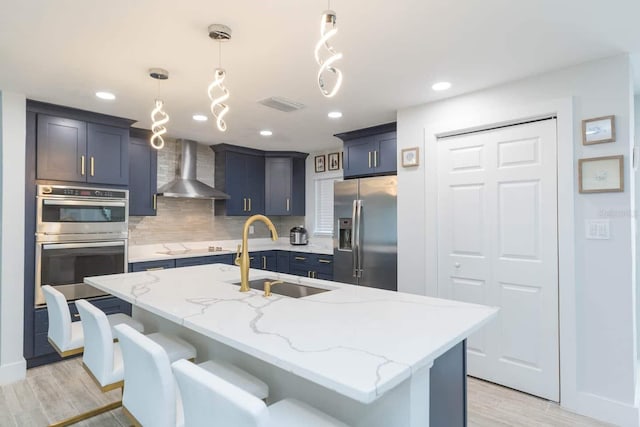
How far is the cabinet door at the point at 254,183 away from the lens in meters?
5.36

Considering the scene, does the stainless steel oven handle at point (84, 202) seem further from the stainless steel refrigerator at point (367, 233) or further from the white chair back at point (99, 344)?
the stainless steel refrigerator at point (367, 233)

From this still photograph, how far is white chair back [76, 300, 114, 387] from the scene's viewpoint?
1.70m

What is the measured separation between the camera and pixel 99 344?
1.73 m

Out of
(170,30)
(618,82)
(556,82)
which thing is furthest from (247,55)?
(618,82)

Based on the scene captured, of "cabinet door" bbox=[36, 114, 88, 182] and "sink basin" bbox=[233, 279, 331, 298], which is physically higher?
"cabinet door" bbox=[36, 114, 88, 182]

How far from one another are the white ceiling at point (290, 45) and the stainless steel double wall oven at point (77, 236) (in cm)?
87

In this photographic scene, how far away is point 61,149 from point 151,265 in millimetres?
1431

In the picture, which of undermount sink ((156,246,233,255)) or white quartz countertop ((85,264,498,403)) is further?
undermount sink ((156,246,233,255))

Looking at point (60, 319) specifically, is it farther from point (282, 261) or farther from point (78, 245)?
point (282, 261)

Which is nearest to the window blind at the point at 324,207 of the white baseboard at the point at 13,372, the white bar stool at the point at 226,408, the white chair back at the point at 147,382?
the white baseboard at the point at 13,372

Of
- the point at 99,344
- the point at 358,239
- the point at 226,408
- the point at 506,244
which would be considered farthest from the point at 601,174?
the point at 99,344

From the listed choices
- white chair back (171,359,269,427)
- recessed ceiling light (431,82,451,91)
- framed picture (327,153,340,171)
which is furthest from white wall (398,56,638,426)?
framed picture (327,153,340,171)

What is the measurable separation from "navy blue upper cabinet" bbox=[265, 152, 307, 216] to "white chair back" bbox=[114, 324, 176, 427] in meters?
4.11

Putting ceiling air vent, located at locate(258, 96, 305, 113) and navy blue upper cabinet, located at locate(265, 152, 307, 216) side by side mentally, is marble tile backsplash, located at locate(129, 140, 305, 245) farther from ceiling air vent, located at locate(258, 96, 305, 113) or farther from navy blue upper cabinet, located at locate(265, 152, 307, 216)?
ceiling air vent, located at locate(258, 96, 305, 113)
